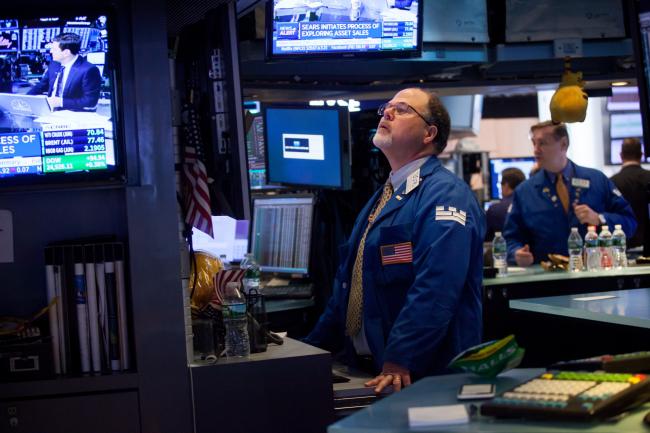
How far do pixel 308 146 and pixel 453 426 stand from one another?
13.2 ft

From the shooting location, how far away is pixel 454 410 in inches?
79.7

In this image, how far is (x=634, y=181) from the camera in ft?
27.9

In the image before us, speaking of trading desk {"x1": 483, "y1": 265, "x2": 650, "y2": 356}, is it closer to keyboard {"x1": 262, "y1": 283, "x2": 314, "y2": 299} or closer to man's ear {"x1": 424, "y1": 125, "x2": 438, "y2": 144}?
keyboard {"x1": 262, "y1": 283, "x2": 314, "y2": 299}

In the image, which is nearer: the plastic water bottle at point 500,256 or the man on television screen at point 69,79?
the man on television screen at point 69,79

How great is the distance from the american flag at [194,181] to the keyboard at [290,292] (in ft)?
7.89

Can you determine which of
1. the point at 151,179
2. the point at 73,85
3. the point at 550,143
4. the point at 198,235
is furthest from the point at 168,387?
the point at 550,143

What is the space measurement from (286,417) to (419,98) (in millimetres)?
1481

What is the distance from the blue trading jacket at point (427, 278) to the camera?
3.50 metres

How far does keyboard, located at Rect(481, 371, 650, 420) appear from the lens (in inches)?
73.7

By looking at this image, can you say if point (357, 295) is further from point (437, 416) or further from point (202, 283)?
point (437, 416)

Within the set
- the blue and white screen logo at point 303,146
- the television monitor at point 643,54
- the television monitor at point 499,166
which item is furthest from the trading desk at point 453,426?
the television monitor at point 499,166

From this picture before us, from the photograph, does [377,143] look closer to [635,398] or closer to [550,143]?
[635,398]

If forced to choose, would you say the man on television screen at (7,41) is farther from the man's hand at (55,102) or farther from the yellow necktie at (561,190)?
the yellow necktie at (561,190)

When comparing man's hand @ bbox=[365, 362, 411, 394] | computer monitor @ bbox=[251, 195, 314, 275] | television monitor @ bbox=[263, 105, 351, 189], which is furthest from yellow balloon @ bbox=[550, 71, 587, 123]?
man's hand @ bbox=[365, 362, 411, 394]
